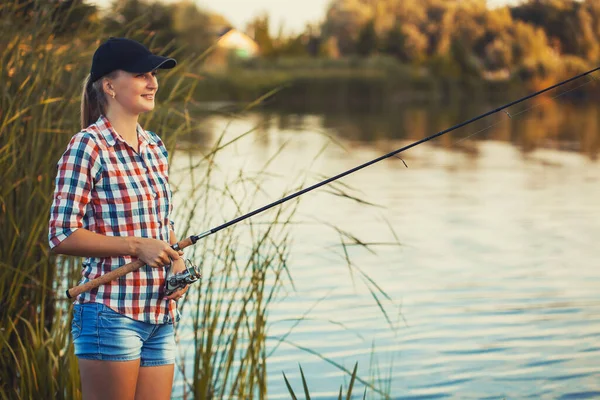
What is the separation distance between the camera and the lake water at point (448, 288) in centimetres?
581

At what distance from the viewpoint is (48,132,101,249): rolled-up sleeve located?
9.24 feet

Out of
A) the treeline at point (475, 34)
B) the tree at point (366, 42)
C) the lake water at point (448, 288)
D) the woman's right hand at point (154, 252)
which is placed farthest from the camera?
the tree at point (366, 42)

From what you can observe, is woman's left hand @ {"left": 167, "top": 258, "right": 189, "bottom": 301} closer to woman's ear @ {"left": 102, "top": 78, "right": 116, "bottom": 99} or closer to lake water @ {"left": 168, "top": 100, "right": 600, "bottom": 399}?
woman's ear @ {"left": 102, "top": 78, "right": 116, "bottom": 99}

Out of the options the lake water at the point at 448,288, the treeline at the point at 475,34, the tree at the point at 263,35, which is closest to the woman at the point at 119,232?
the lake water at the point at 448,288

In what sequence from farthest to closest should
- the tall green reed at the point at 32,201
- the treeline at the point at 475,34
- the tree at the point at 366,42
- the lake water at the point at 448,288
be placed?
the tree at the point at 366,42 < the treeline at the point at 475,34 < the lake water at the point at 448,288 < the tall green reed at the point at 32,201

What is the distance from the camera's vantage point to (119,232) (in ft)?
A: 9.43

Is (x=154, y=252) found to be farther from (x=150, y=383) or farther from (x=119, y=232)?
(x=150, y=383)

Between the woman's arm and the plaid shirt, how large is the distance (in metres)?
0.03

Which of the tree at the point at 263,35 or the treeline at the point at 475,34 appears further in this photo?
the treeline at the point at 475,34

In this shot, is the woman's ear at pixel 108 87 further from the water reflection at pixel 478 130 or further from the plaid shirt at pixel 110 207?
the water reflection at pixel 478 130

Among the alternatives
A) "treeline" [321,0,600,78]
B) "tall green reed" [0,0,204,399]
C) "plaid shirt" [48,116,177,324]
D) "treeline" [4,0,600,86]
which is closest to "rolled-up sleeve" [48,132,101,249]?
"plaid shirt" [48,116,177,324]

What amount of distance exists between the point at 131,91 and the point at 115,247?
430mm

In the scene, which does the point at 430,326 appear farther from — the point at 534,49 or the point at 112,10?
the point at 534,49

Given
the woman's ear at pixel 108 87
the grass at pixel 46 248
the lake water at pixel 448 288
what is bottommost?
the lake water at pixel 448 288
